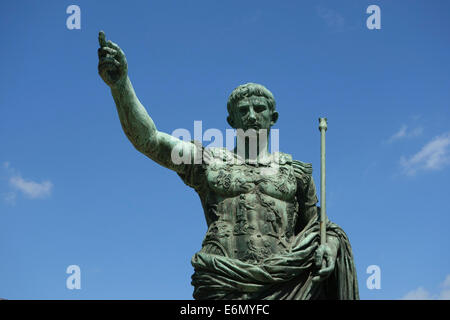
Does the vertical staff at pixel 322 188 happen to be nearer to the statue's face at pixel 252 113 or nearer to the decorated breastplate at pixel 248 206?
the decorated breastplate at pixel 248 206

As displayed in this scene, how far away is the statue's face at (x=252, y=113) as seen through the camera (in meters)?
17.0

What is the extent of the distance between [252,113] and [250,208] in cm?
167

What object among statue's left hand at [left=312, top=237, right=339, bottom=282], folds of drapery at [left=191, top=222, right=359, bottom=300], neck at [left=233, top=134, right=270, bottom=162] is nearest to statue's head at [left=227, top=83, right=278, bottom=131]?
neck at [left=233, top=134, right=270, bottom=162]

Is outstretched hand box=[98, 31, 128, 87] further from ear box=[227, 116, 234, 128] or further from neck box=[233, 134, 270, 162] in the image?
neck box=[233, 134, 270, 162]

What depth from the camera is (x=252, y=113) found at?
55.7ft

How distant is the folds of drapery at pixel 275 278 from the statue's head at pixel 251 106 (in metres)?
2.06

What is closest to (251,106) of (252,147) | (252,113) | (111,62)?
(252,113)

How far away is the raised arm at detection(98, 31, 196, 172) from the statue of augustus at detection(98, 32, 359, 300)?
15 mm

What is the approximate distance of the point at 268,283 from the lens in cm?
1576

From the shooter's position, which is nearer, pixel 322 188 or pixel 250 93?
pixel 322 188

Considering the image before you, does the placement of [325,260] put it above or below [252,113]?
below

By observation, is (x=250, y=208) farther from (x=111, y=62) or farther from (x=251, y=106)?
(x=111, y=62)
